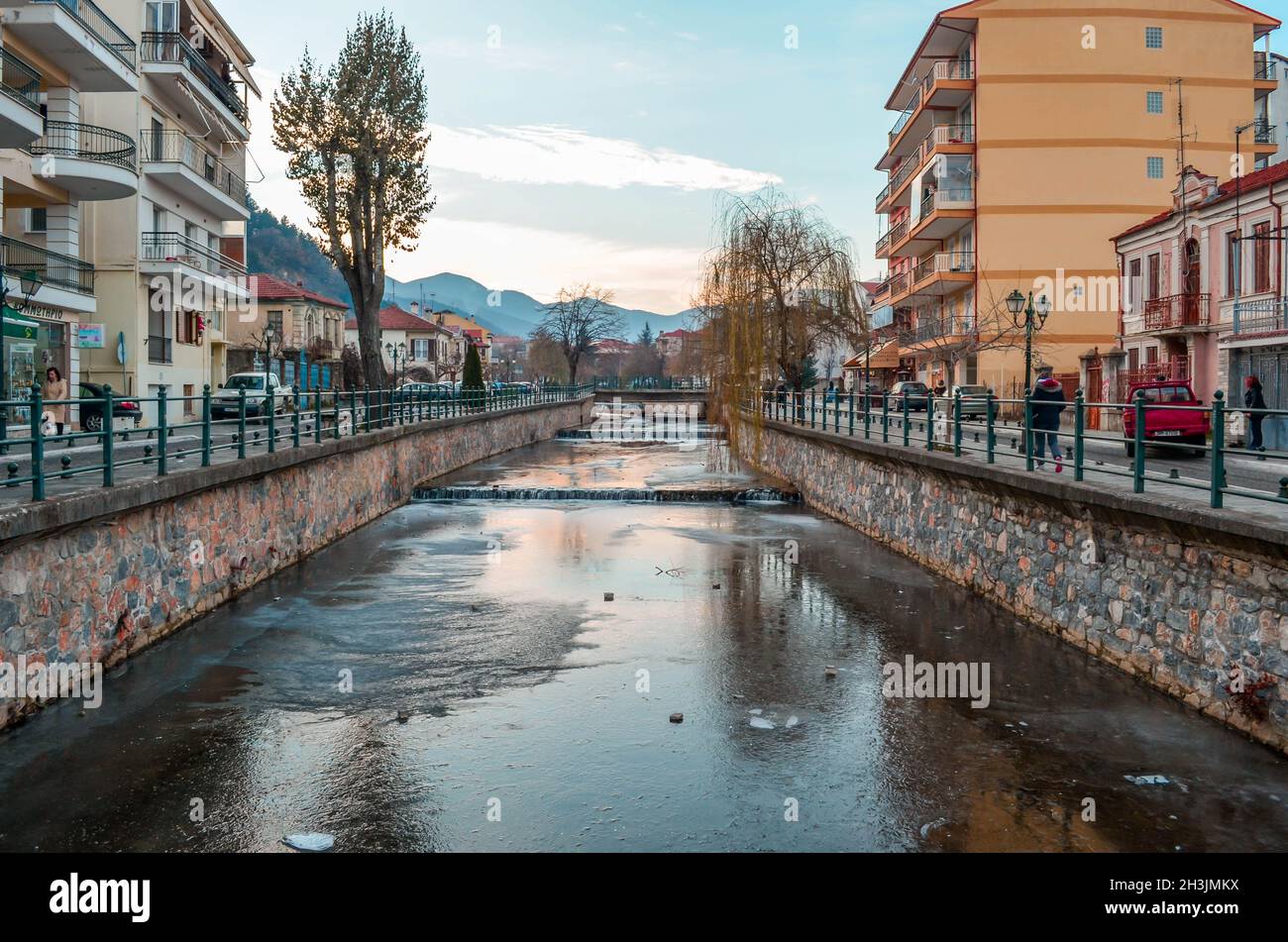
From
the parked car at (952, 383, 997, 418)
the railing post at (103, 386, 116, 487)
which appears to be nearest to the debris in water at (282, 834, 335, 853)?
the railing post at (103, 386, 116, 487)

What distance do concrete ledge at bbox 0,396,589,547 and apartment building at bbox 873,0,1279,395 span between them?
99.0 feet

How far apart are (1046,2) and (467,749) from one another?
4281 centimetres

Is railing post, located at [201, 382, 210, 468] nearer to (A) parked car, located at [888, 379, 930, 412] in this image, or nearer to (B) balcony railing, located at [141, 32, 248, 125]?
(A) parked car, located at [888, 379, 930, 412]

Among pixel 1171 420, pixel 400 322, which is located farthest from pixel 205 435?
pixel 400 322

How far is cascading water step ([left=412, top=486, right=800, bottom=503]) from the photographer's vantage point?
26.0m

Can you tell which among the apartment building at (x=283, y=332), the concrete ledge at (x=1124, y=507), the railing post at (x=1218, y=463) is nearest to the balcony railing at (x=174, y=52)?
the apartment building at (x=283, y=332)

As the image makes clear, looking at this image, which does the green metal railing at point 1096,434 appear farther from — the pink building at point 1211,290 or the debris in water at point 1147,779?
the debris in water at point 1147,779

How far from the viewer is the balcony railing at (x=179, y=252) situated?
3266cm

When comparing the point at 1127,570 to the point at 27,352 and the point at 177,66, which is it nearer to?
the point at 27,352

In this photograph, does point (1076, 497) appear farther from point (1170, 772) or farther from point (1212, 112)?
point (1212, 112)

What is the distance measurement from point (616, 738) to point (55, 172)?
24535 mm
